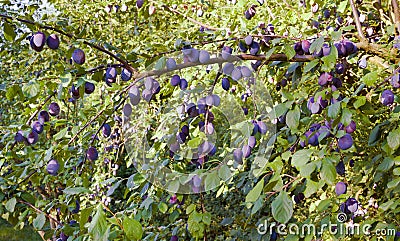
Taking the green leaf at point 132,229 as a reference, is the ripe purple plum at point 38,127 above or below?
above

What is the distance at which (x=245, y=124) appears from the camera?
3.67ft

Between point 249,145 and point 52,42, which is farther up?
point 52,42

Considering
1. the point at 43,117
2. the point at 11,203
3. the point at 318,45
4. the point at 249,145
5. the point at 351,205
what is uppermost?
the point at 318,45

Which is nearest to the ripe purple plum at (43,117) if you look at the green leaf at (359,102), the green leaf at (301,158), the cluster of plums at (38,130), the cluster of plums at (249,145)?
the cluster of plums at (38,130)

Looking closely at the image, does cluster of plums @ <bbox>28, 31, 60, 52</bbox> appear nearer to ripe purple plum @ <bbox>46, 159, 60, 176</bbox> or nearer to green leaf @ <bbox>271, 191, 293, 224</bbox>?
ripe purple plum @ <bbox>46, 159, 60, 176</bbox>

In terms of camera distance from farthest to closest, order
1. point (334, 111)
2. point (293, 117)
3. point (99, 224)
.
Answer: point (293, 117), point (334, 111), point (99, 224)

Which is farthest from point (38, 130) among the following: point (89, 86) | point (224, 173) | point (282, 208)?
point (282, 208)

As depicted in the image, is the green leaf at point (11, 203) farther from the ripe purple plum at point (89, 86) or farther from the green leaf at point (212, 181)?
the green leaf at point (212, 181)

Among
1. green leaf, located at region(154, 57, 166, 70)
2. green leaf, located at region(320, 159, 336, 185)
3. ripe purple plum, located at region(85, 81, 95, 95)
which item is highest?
green leaf, located at region(154, 57, 166, 70)

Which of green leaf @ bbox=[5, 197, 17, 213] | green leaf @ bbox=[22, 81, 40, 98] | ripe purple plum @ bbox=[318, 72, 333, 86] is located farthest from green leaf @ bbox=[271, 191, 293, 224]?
green leaf @ bbox=[5, 197, 17, 213]

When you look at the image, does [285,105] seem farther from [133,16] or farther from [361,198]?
[133,16]

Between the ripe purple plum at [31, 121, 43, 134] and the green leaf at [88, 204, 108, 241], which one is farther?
the ripe purple plum at [31, 121, 43, 134]

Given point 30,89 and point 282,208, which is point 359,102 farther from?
point 30,89

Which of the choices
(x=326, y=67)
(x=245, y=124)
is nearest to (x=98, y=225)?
(x=245, y=124)
